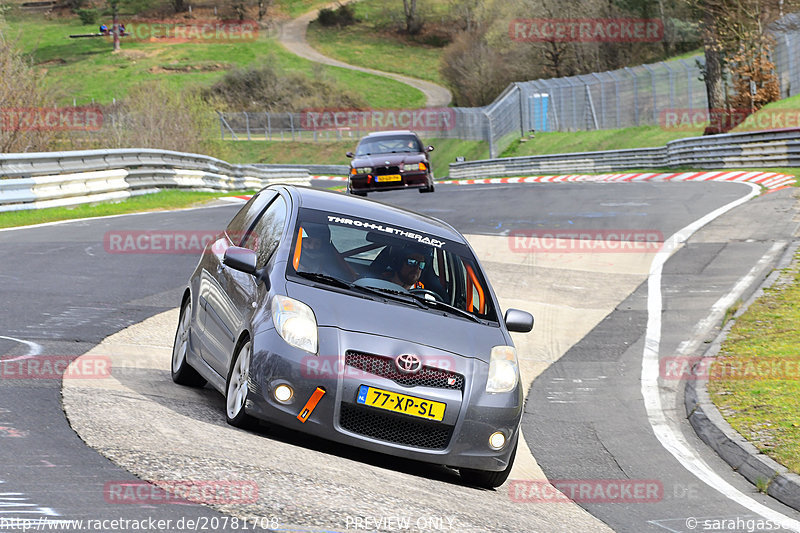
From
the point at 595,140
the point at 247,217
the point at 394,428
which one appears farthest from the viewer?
the point at 595,140

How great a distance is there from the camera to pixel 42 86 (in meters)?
24.0

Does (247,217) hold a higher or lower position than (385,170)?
higher

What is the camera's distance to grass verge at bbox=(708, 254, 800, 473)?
8320 millimetres

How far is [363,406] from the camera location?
6.45m

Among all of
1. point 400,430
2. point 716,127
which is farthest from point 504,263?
point 716,127

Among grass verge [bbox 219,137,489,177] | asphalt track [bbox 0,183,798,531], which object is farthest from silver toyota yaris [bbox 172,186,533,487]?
grass verge [bbox 219,137,489,177]

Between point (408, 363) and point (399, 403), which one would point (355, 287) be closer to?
point (408, 363)

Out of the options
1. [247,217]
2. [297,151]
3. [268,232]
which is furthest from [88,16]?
[268,232]

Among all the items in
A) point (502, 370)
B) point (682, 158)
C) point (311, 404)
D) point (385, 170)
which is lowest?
point (682, 158)

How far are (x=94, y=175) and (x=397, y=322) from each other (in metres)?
17.3

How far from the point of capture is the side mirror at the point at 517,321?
771cm

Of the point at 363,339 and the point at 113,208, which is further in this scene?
the point at 113,208

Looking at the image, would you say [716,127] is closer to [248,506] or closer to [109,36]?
[248,506]

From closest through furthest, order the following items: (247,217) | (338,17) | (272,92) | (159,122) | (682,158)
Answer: (247,217), (159,122), (682,158), (272,92), (338,17)
